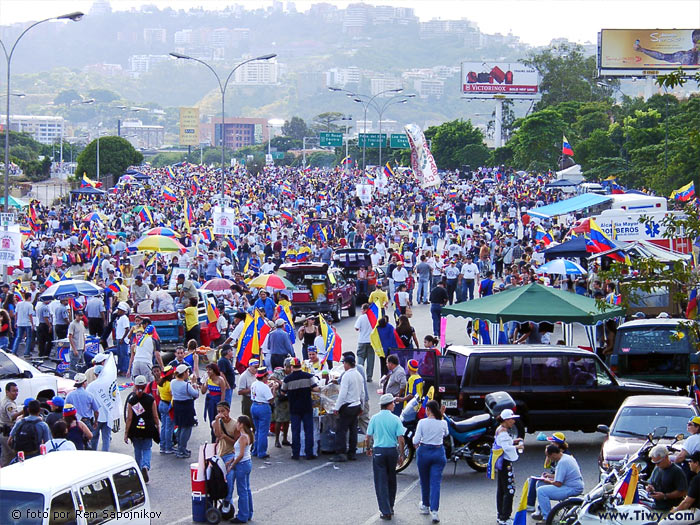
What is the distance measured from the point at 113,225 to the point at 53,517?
40.2m

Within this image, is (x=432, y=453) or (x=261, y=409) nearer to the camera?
(x=432, y=453)

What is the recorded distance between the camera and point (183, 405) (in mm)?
13992

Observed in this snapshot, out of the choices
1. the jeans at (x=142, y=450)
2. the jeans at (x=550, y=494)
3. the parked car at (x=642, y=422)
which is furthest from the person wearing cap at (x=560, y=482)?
the jeans at (x=142, y=450)

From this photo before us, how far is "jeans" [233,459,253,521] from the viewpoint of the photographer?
11380 mm

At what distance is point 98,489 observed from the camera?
9031 millimetres

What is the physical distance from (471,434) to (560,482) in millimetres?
2542

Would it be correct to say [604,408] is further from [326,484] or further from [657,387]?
[326,484]

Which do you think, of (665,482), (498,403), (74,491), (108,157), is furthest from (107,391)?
(108,157)

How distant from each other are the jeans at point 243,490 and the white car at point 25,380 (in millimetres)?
4176

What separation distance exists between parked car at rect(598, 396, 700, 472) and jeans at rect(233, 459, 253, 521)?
3.97 meters

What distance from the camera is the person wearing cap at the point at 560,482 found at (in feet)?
35.9

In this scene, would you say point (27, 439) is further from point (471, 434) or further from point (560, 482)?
point (560, 482)

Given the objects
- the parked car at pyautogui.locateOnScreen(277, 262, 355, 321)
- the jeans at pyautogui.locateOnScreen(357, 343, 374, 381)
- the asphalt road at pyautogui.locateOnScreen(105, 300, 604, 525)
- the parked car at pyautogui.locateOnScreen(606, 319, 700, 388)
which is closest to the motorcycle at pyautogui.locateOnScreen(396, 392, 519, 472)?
the asphalt road at pyautogui.locateOnScreen(105, 300, 604, 525)

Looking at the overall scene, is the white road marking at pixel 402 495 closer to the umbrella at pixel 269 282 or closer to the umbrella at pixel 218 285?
the umbrella at pixel 269 282
